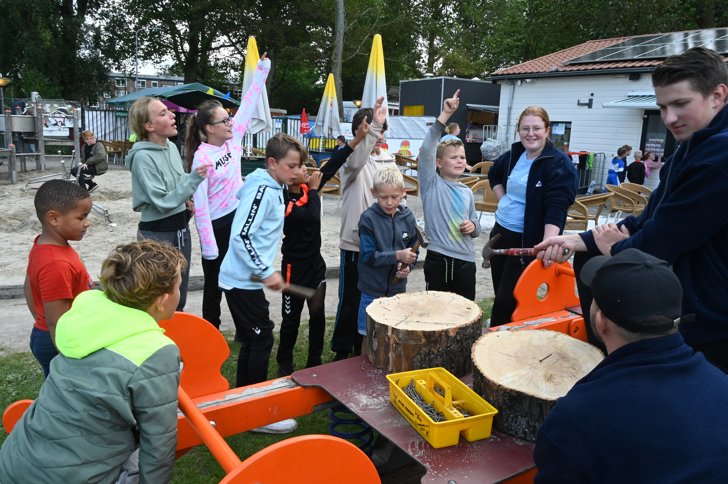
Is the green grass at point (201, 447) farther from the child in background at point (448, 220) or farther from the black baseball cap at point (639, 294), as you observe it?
the black baseball cap at point (639, 294)

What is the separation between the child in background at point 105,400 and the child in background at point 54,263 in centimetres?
73

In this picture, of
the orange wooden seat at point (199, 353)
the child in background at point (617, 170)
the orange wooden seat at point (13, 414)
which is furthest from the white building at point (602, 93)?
the orange wooden seat at point (13, 414)

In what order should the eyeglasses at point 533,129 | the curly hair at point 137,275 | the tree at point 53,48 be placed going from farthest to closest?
the tree at point 53,48 < the eyeglasses at point 533,129 < the curly hair at point 137,275

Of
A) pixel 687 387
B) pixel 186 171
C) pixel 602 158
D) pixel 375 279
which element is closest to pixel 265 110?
pixel 186 171

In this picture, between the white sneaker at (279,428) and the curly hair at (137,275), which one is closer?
the curly hair at (137,275)

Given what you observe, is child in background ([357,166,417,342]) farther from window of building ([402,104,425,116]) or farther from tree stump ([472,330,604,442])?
window of building ([402,104,425,116])

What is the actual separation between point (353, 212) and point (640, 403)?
2.75 meters

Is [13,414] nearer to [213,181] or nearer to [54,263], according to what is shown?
[54,263]

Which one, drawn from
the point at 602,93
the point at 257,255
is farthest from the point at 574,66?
the point at 257,255

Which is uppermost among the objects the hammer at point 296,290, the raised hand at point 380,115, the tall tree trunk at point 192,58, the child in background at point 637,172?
the tall tree trunk at point 192,58

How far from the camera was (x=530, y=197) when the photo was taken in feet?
12.2

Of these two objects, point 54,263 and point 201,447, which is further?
point 201,447

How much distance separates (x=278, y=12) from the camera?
31.2 meters

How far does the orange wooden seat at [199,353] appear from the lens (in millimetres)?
2701
